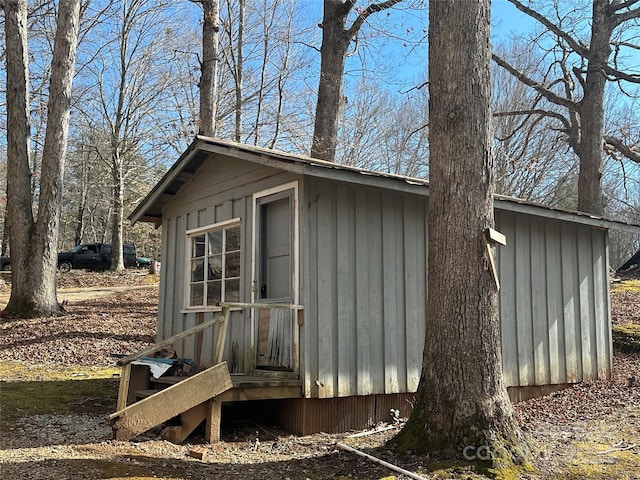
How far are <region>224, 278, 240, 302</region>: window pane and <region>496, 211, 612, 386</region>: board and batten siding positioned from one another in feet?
11.7

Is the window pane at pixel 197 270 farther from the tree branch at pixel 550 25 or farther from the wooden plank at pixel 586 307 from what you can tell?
the tree branch at pixel 550 25

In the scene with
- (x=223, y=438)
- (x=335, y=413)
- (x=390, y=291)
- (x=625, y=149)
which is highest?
(x=625, y=149)

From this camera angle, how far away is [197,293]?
8.94m

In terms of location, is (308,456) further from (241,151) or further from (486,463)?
(241,151)

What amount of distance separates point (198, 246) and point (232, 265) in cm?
116

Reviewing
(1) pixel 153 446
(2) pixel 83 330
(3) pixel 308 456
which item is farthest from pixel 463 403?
(2) pixel 83 330

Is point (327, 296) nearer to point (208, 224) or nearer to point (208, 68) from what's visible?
point (208, 224)

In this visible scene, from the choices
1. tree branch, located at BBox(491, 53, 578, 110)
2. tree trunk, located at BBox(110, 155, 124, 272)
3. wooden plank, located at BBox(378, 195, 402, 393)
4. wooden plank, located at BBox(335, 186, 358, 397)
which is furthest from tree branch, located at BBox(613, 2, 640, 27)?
tree trunk, located at BBox(110, 155, 124, 272)

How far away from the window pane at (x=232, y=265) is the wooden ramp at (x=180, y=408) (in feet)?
7.04

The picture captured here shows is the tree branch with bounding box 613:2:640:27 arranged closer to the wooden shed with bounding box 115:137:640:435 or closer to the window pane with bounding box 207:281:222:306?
the wooden shed with bounding box 115:137:640:435

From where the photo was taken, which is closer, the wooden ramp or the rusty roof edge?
the wooden ramp

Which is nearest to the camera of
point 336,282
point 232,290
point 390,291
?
point 336,282

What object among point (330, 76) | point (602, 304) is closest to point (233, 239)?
point (602, 304)

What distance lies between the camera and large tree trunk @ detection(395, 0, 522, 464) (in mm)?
5090
